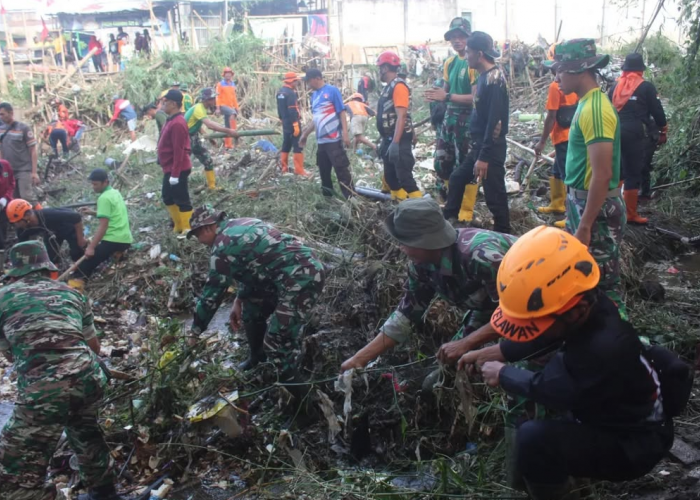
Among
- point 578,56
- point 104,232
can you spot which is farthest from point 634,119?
point 104,232

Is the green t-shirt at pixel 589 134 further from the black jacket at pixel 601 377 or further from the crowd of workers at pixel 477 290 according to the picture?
the black jacket at pixel 601 377

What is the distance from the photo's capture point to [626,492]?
2.60 metres

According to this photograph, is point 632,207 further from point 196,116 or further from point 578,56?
point 196,116

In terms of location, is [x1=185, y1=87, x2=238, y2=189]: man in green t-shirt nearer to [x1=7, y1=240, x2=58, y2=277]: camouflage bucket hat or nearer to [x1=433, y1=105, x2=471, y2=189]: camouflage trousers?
[x1=433, y1=105, x2=471, y2=189]: camouflage trousers

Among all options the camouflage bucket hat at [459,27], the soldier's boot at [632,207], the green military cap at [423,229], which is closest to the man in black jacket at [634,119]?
the soldier's boot at [632,207]

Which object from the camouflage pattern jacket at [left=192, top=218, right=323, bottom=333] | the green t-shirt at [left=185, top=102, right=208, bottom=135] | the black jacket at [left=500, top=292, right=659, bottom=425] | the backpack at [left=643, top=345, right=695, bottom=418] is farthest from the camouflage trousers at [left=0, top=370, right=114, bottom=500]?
the green t-shirt at [left=185, top=102, right=208, bottom=135]

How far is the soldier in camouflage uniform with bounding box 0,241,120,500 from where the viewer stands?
10.0 ft

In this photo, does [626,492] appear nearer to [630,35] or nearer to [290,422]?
[290,422]

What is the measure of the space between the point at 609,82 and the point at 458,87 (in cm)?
449

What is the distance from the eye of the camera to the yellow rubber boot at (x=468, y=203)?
5336 mm

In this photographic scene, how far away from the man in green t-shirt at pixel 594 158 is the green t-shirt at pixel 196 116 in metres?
6.36

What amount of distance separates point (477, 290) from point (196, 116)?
6.86 m

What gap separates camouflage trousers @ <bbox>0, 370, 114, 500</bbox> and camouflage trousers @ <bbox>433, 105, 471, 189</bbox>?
3.76 m

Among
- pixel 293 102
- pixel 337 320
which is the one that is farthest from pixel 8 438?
pixel 293 102
